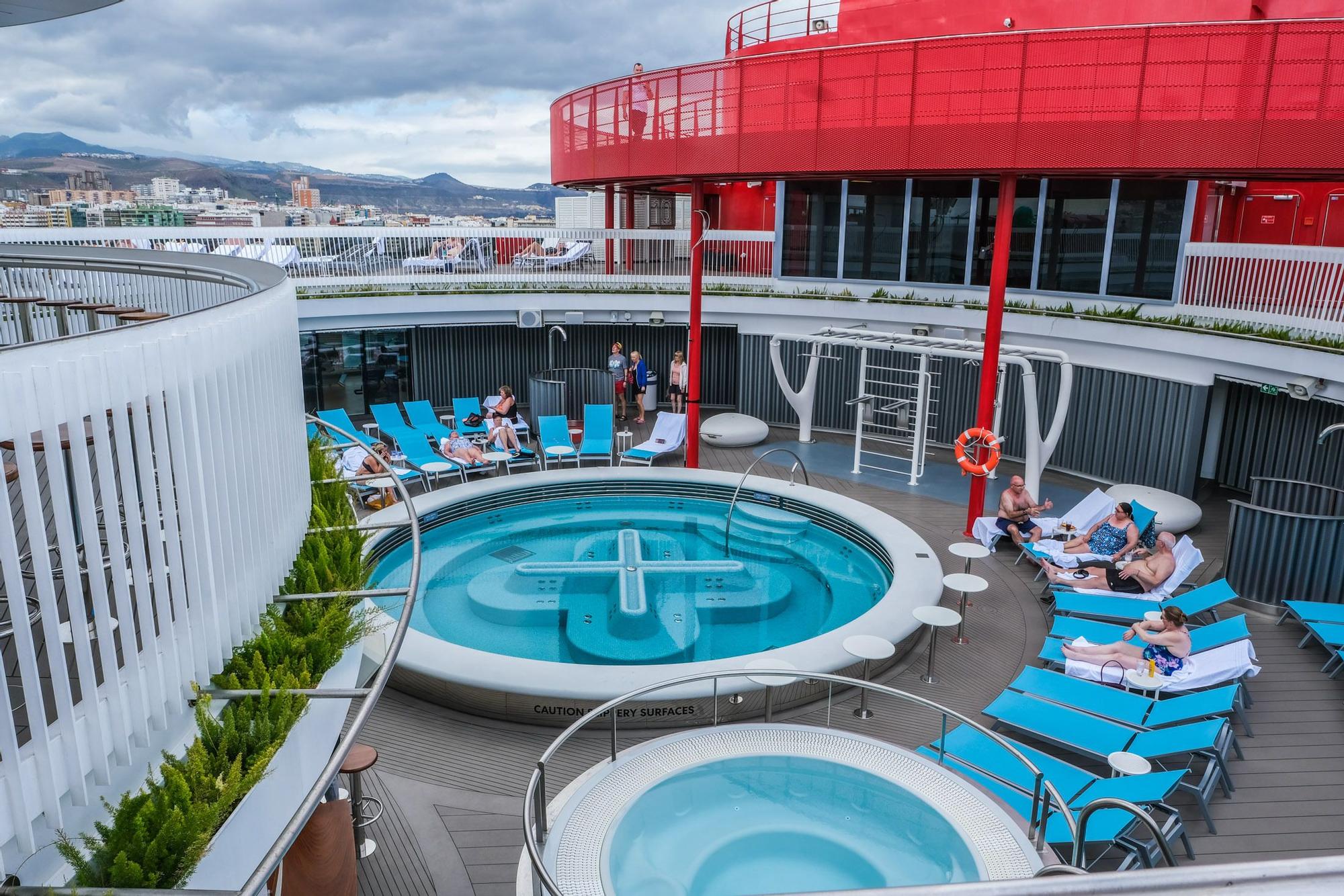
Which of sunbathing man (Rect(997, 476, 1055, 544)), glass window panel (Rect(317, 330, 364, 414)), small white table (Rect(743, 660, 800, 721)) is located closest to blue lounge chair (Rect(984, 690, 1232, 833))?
small white table (Rect(743, 660, 800, 721))

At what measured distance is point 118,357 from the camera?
2.99 m

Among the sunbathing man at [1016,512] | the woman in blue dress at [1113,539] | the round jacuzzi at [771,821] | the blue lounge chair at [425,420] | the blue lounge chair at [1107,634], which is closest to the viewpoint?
the round jacuzzi at [771,821]

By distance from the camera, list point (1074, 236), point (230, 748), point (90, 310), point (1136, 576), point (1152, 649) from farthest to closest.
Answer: point (1074, 236) < point (1136, 576) < point (1152, 649) < point (90, 310) < point (230, 748)

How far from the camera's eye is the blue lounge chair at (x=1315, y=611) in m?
8.73

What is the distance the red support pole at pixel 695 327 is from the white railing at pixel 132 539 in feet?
32.6

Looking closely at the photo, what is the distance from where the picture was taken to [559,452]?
1478cm

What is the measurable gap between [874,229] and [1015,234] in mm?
2655

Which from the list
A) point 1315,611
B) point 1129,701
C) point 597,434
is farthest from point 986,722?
point 597,434

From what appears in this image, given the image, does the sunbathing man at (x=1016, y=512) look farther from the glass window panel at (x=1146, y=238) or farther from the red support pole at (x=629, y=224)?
the red support pole at (x=629, y=224)

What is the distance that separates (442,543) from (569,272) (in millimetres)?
8449

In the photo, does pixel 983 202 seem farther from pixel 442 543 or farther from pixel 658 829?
pixel 658 829

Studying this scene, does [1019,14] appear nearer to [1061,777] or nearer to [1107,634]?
[1107,634]

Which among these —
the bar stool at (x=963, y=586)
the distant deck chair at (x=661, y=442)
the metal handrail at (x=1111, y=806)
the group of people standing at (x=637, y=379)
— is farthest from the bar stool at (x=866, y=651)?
the group of people standing at (x=637, y=379)

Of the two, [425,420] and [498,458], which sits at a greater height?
[425,420]
